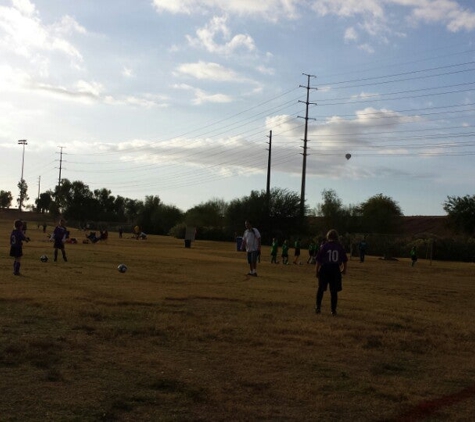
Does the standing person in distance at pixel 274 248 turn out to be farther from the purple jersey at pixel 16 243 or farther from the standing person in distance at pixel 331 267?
the standing person in distance at pixel 331 267

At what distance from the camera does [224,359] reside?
329 inches

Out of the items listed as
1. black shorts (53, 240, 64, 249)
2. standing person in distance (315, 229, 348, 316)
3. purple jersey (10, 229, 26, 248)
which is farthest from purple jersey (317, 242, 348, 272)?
black shorts (53, 240, 64, 249)

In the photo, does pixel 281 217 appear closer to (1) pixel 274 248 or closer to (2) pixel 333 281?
(1) pixel 274 248

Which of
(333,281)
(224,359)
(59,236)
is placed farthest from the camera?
(59,236)

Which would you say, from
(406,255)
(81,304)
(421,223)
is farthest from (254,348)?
(421,223)

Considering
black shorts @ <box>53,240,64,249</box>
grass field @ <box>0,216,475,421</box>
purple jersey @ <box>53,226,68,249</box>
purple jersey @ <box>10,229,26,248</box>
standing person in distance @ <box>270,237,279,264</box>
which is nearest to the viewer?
grass field @ <box>0,216,475,421</box>

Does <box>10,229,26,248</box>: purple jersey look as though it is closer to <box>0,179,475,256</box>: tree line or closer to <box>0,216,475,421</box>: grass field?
<box>0,216,475,421</box>: grass field

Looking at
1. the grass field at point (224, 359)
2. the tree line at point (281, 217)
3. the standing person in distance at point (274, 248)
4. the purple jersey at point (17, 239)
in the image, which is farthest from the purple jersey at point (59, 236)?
the tree line at point (281, 217)

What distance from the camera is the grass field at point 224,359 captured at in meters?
6.23

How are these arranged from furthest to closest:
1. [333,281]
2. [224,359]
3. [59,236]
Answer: [59,236]
[333,281]
[224,359]

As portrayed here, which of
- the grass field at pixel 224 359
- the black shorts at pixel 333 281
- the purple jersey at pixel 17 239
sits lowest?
the grass field at pixel 224 359

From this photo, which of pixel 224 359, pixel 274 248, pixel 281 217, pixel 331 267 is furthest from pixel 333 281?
pixel 281 217

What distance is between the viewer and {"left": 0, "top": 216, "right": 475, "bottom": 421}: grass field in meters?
6.23

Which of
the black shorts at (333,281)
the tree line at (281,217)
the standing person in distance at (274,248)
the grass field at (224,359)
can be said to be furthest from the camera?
the tree line at (281,217)
